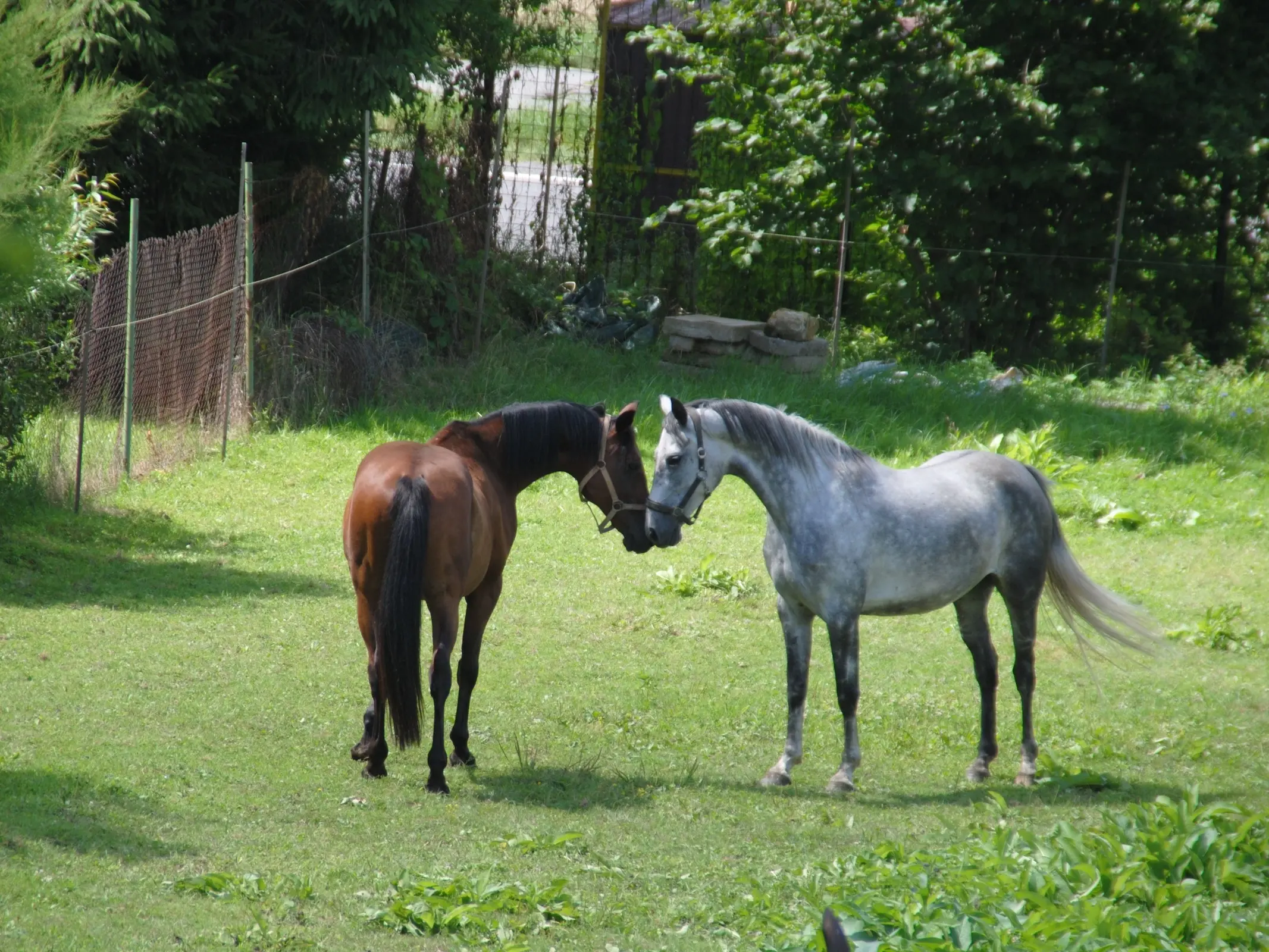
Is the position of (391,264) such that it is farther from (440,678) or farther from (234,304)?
(440,678)

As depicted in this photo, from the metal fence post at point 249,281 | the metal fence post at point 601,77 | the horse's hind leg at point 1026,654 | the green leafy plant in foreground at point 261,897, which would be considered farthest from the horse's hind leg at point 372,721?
the metal fence post at point 601,77

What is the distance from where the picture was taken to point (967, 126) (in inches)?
559

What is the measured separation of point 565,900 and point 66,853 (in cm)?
167

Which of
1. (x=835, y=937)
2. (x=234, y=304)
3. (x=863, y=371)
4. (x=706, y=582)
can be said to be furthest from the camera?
(x=863, y=371)

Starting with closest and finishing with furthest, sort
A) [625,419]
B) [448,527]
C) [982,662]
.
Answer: [448,527], [625,419], [982,662]

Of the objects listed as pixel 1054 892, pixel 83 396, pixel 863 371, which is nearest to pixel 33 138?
pixel 1054 892

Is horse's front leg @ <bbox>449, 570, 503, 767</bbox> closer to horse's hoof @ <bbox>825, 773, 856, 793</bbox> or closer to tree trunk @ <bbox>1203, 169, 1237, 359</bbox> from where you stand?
horse's hoof @ <bbox>825, 773, 856, 793</bbox>

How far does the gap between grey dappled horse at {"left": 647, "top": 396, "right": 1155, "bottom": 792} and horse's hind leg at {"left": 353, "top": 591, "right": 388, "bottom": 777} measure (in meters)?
1.29

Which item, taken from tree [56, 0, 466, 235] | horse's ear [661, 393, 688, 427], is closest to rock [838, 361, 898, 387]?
tree [56, 0, 466, 235]

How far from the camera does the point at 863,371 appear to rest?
14.2 metres

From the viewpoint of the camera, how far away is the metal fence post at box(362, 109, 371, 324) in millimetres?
13852

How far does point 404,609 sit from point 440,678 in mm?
425

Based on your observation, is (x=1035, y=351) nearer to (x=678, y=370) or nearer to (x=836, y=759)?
(x=678, y=370)

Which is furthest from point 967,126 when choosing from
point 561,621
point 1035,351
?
point 561,621
